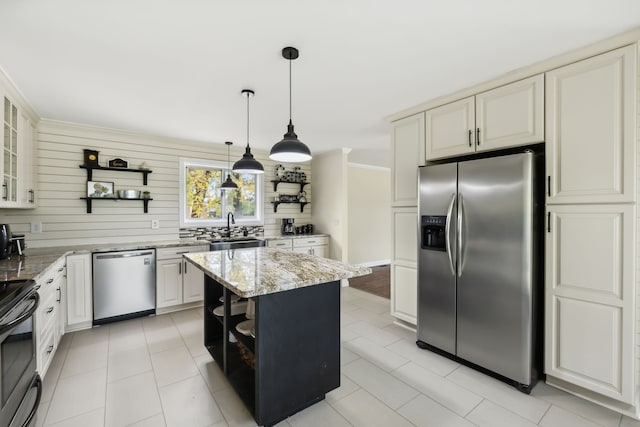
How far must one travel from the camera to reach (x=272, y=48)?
192 centimetres

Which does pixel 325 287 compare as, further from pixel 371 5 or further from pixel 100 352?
pixel 100 352

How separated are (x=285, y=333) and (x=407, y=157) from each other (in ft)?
7.36

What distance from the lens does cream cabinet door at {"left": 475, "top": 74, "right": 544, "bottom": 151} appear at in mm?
2154

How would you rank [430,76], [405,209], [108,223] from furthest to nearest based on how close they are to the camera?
[108,223], [405,209], [430,76]

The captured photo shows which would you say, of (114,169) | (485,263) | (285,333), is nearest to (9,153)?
(114,169)

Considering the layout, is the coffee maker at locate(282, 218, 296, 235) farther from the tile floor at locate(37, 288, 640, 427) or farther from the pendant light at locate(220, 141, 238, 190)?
the tile floor at locate(37, 288, 640, 427)

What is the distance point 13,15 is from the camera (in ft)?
5.23

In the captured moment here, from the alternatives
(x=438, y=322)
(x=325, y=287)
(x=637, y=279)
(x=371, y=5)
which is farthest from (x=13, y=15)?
(x=637, y=279)

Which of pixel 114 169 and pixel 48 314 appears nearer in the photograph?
pixel 48 314

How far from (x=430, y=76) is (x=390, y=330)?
2.61m

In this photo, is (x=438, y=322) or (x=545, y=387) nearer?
(x=545, y=387)

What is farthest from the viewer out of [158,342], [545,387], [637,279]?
[158,342]

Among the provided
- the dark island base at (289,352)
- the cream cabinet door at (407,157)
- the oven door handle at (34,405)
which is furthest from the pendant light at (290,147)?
the oven door handle at (34,405)

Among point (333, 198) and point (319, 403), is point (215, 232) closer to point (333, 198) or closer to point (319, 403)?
point (333, 198)
